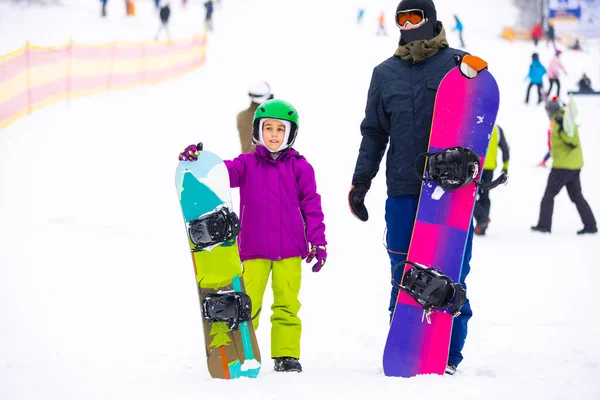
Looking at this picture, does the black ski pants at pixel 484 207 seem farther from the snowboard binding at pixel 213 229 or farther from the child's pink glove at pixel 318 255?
the snowboard binding at pixel 213 229

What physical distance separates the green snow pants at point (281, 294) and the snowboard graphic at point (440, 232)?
506 millimetres

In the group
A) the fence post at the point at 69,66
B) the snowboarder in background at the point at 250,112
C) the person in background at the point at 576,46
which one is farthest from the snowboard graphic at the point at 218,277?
the person in background at the point at 576,46

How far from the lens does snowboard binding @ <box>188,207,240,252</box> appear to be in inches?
138

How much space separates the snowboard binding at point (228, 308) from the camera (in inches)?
137

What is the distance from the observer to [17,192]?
8.62 m

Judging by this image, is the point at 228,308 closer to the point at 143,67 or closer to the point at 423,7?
the point at 423,7

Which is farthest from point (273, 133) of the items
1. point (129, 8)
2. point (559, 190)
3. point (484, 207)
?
point (129, 8)

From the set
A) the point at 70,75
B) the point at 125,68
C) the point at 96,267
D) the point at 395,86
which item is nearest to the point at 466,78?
the point at 395,86

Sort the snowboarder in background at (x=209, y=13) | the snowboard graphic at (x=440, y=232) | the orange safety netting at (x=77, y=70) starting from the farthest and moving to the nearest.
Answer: the snowboarder in background at (x=209, y=13) → the orange safety netting at (x=77, y=70) → the snowboard graphic at (x=440, y=232)

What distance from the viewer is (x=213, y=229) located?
11.5 feet

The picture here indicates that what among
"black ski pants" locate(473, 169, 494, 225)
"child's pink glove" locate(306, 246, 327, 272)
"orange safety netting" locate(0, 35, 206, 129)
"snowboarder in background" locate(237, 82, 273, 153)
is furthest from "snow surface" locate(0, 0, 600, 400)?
"snowboarder in background" locate(237, 82, 273, 153)

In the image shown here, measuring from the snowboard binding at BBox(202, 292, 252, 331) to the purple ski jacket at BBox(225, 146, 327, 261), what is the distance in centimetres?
33

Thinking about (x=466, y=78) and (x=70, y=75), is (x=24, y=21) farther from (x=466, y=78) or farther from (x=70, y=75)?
(x=466, y=78)

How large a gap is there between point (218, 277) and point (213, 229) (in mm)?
241
